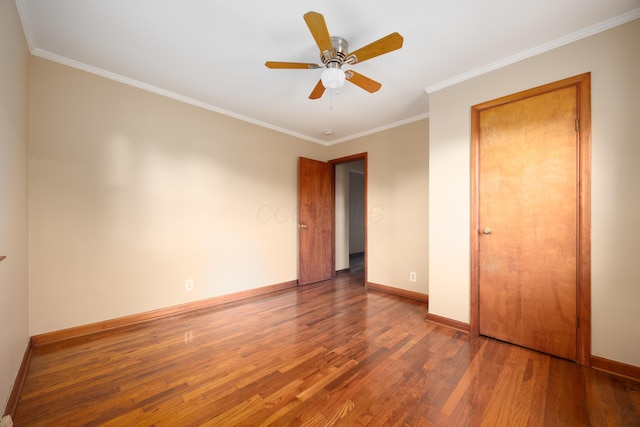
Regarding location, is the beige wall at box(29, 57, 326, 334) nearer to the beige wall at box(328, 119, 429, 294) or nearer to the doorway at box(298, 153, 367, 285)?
the doorway at box(298, 153, 367, 285)

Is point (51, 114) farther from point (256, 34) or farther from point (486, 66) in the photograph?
point (486, 66)

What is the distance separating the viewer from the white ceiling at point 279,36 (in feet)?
5.44

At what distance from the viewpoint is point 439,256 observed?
259 cm

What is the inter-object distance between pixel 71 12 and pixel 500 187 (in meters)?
3.61

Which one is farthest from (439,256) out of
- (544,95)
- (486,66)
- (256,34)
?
(256,34)

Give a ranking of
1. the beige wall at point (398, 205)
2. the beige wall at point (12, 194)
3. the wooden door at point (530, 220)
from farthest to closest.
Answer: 1. the beige wall at point (398, 205)
2. the wooden door at point (530, 220)
3. the beige wall at point (12, 194)

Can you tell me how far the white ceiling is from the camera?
1658 millimetres

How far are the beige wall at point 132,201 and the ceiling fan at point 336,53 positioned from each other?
170 cm

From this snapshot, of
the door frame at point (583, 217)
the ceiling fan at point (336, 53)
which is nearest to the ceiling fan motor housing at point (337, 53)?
the ceiling fan at point (336, 53)

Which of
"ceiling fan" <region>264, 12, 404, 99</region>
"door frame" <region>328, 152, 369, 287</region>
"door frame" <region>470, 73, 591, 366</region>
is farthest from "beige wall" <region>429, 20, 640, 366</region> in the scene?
"door frame" <region>328, 152, 369, 287</region>

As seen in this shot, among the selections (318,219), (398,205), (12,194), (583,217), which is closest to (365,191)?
(398,205)

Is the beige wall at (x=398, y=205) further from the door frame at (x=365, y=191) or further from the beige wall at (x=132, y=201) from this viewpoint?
the beige wall at (x=132, y=201)

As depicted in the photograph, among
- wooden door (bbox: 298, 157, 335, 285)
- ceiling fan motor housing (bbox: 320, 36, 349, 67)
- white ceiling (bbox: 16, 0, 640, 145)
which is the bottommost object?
wooden door (bbox: 298, 157, 335, 285)

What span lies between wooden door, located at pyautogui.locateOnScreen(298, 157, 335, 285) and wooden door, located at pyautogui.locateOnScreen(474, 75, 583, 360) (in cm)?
252
